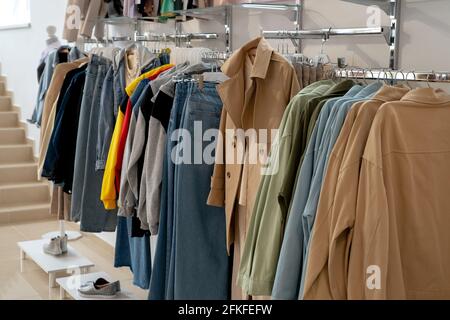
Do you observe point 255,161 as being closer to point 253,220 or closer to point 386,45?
point 253,220

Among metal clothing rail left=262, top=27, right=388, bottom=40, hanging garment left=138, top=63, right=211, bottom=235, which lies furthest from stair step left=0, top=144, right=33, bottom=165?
metal clothing rail left=262, top=27, right=388, bottom=40

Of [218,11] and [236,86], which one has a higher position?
[218,11]

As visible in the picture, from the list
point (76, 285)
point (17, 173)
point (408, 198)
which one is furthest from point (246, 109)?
point (17, 173)

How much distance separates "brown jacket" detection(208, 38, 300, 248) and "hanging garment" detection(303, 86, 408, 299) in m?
0.51

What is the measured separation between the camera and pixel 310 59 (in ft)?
7.91

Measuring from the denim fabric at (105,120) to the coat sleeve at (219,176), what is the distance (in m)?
0.96

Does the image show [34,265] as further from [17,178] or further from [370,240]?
[370,240]

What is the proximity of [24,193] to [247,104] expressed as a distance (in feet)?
15.3

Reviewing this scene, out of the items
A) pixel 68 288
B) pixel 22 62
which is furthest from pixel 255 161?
pixel 22 62

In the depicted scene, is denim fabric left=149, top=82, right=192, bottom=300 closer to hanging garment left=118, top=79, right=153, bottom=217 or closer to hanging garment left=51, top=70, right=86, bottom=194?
hanging garment left=118, top=79, right=153, bottom=217

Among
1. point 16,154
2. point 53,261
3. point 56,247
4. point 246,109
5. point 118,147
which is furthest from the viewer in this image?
point 16,154

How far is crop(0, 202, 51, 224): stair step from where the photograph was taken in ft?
19.5

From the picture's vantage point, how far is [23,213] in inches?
238

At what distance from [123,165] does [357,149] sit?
1378mm
